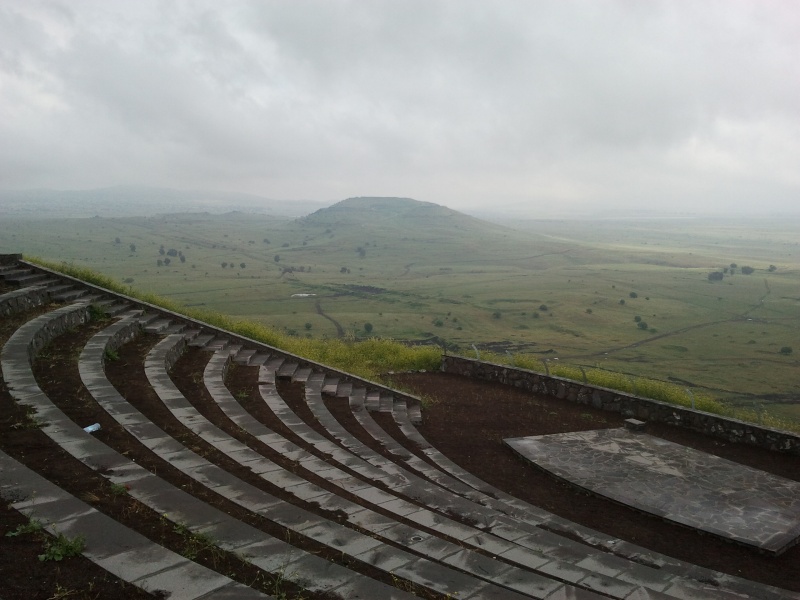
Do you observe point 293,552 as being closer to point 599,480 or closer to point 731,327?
point 599,480

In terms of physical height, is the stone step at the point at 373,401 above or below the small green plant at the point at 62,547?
below

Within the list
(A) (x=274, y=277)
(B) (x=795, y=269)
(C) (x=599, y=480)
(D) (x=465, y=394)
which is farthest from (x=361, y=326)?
(B) (x=795, y=269)

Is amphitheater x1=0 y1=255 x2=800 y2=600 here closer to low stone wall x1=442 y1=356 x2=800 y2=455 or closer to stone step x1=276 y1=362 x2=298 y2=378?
low stone wall x1=442 y1=356 x2=800 y2=455

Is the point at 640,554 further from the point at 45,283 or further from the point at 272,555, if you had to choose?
the point at 45,283

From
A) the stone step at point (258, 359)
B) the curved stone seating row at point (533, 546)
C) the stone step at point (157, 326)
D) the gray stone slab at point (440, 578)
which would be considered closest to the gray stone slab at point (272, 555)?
the gray stone slab at point (440, 578)

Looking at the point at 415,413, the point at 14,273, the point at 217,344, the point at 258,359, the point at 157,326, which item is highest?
the point at 14,273

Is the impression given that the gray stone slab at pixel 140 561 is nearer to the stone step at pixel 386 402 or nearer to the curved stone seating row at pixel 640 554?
the curved stone seating row at pixel 640 554

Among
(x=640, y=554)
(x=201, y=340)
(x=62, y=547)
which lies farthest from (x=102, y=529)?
(x=201, y=340)
